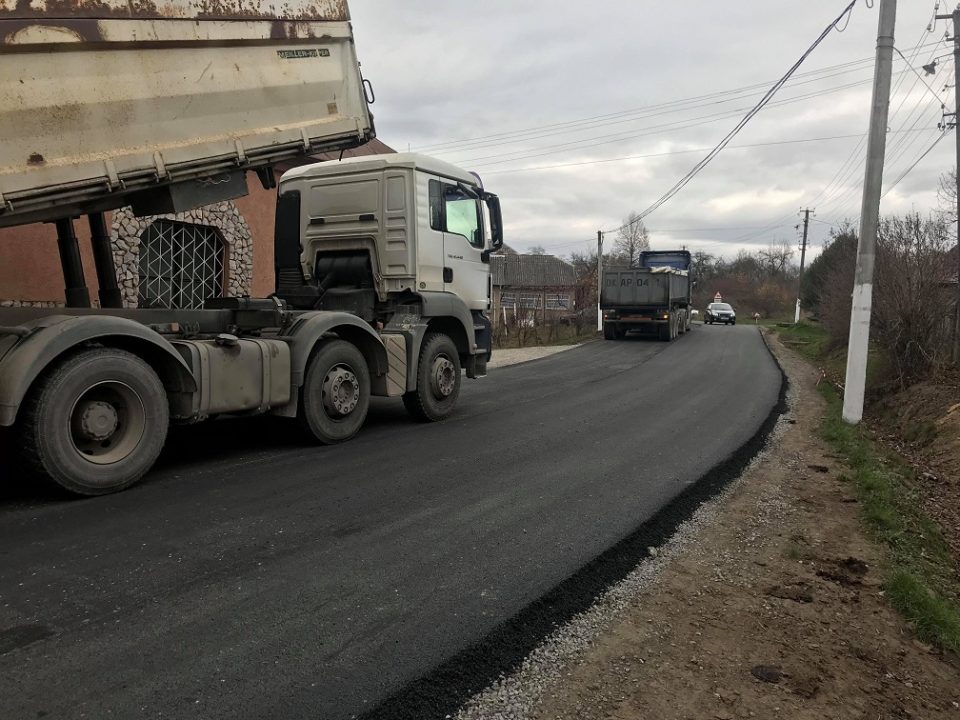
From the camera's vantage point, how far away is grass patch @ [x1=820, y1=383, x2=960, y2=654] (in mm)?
3654

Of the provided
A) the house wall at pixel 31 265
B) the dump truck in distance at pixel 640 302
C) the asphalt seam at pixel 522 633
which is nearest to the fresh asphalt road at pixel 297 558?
the asphalt seam at pixel 522 633

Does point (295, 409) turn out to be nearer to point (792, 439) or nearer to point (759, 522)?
point (759, 522)

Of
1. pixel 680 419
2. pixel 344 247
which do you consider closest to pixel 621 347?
pixel 680 419

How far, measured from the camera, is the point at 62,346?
15.4 ft

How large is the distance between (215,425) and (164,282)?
5733 mm

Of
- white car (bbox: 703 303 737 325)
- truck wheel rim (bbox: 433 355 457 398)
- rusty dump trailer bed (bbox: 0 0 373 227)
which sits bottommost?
white car (bbox: 703 303 737 325)

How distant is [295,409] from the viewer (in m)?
6.70

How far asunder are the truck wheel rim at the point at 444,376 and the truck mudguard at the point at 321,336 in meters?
0.97

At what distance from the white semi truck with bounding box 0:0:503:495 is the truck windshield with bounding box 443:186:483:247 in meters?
0.04

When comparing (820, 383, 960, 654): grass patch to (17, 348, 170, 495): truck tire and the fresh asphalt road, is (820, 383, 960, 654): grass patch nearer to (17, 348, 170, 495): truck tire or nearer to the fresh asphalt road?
the fresh asphalt road

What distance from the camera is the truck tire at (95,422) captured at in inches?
183

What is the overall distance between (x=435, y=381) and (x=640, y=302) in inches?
719

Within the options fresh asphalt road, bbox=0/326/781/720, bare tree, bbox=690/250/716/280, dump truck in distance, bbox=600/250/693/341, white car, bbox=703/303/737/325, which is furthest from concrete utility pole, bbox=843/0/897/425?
bare tree, bbox=690/250/716/280

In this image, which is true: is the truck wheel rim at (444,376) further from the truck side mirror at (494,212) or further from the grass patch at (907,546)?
the grass patch at (907,546)
